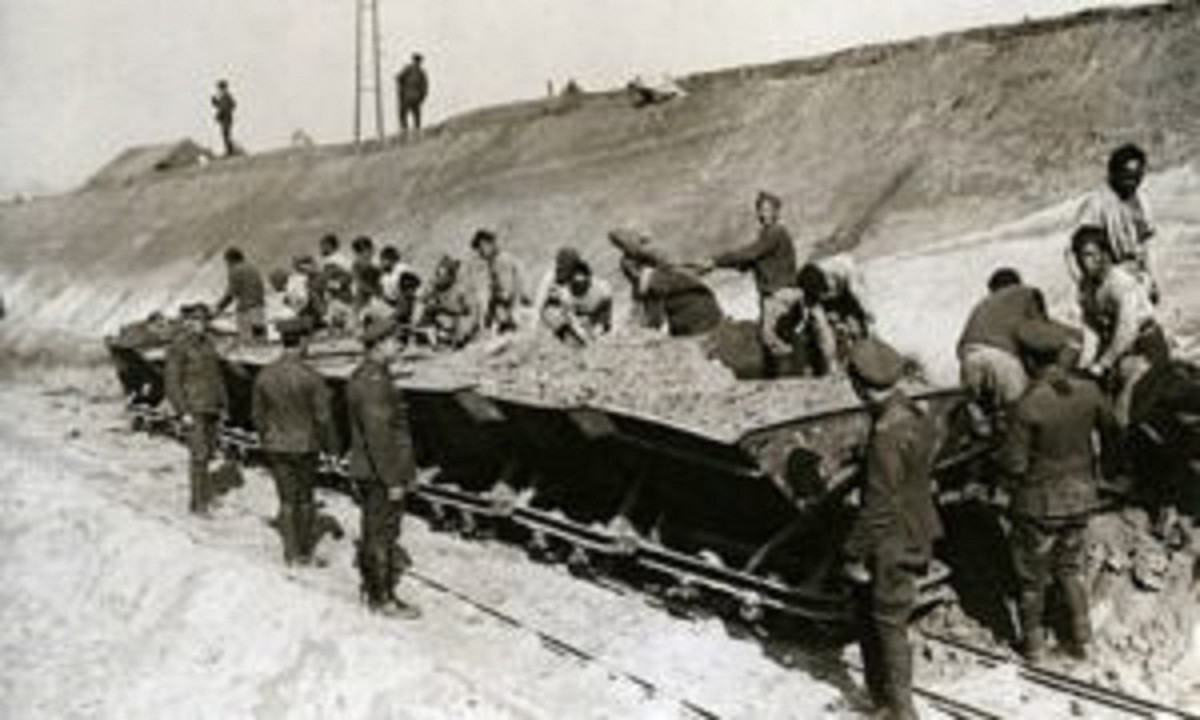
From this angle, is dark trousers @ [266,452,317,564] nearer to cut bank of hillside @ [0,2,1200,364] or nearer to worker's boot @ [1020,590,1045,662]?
worker's boot @ [1020,590,1045,662]

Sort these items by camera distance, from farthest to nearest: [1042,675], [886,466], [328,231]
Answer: [328,231], [1042,675], [886,466]

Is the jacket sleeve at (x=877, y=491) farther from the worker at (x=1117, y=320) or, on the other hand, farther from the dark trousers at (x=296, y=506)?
the dark trousers at (x=296, y=506)

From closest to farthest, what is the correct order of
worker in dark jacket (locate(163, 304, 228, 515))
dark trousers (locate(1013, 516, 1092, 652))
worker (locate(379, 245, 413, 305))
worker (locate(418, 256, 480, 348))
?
dark trousers (locate(1013, 516, 1092, 652)), worker in dark jacket (locate(163, 304, 228, 515)), worker (locate(418, 256, 480, 348)), worker (locate(379, 245, 413, 305))

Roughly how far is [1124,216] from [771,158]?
13.2 meters

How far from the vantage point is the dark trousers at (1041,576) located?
8.69 meters

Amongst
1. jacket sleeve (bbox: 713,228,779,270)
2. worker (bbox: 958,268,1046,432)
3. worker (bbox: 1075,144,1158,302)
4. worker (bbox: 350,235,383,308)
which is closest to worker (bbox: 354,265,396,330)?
worker (bbox: 350,235,383,308)

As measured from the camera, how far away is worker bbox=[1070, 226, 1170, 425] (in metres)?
9.46

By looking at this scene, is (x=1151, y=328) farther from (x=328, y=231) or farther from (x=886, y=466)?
(x=328, y=231)

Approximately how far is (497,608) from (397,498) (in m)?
1.01

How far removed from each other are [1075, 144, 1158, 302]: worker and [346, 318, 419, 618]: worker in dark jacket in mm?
4530

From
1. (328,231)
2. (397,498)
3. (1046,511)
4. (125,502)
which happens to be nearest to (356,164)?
(328,231)

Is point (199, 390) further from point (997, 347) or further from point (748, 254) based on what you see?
point (997, 347)

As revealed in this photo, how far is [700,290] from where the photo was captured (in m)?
13.2

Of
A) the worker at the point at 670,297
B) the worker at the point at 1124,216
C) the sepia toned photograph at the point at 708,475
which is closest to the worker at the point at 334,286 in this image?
the sepia toned photograph at the point at 708,475
